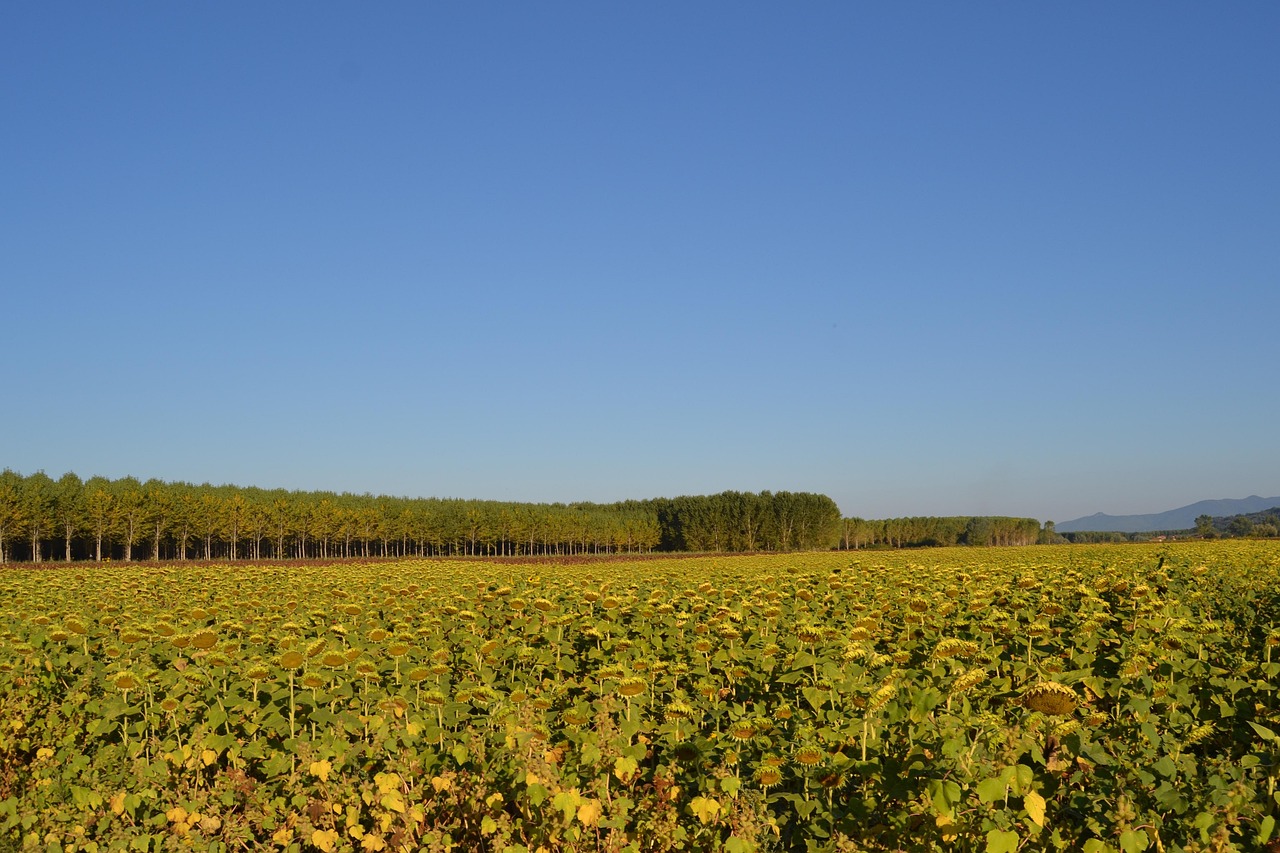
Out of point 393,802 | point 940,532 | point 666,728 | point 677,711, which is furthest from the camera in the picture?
point 940,532

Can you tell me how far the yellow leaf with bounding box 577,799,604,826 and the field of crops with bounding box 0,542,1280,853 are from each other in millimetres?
22

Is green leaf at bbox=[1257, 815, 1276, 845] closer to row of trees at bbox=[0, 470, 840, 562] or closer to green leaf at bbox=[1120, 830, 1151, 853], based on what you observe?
green leaf at bbox=[1120, 830, 1151, 853]

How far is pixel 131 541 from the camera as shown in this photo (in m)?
76.6

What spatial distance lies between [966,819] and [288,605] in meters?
8.74

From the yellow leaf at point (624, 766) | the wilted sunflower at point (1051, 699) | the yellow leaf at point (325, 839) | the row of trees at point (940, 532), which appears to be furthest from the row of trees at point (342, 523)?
the wilted sunflower at point (1051, 699)

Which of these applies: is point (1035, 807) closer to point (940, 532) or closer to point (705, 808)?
point (705, 808)

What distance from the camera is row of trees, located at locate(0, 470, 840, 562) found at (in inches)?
2928

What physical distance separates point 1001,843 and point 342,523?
98.8 m

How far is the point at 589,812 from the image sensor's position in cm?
455

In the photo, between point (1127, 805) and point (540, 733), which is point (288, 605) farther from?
point (1127, 805)

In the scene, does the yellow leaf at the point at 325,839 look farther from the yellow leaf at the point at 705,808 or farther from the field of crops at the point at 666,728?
the yellow leaf at the point at 705,808

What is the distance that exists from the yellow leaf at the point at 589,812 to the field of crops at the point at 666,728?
0.9 inches

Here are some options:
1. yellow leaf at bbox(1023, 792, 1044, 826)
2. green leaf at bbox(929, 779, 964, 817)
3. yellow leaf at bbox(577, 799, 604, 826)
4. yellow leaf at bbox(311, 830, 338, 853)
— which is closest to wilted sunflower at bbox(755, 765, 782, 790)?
yellow leaf at bbox(577, 799, 604, 826)

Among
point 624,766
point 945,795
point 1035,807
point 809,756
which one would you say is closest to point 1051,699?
point 809,756
